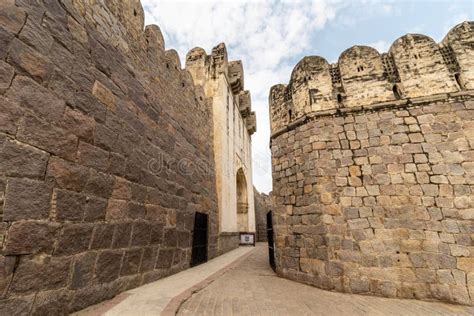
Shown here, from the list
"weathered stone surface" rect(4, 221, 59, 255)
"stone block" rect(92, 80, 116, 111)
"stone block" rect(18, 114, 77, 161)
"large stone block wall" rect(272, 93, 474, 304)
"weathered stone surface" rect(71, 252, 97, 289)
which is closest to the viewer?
"weathered stone surface" rect(4, 221, 59, 255)

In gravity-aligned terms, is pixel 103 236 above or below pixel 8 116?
below

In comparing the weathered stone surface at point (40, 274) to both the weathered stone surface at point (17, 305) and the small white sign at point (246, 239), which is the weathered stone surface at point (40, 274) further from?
the small white sign at point (246, 239)

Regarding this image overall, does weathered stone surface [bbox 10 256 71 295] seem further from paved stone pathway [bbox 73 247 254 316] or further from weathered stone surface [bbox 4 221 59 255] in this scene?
paved stone pathway [bbox 73 247 254 316]

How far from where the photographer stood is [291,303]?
294cm

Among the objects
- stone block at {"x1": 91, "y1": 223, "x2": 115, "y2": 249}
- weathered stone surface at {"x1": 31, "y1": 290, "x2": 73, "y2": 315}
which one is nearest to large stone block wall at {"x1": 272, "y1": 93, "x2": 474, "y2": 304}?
stone block at {"x1": 91, "y1": 223, "x2": 115, "y2": 249}

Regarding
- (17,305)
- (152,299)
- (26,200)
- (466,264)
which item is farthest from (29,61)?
(466,264)

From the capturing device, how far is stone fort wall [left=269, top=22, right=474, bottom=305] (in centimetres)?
339

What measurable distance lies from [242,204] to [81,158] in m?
11.5

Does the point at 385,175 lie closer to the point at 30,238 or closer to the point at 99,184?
the point at 99,184

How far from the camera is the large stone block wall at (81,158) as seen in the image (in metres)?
1.95

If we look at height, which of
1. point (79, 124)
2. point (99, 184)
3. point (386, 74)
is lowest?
point (99, 184)

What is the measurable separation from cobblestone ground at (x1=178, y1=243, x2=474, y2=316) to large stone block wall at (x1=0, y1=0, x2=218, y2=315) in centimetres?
119

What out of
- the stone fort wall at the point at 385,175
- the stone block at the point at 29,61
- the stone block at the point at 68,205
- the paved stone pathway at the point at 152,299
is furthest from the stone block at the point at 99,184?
the stone fort wall at the point at 385,175

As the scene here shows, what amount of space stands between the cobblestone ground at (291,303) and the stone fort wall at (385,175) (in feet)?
1.06
